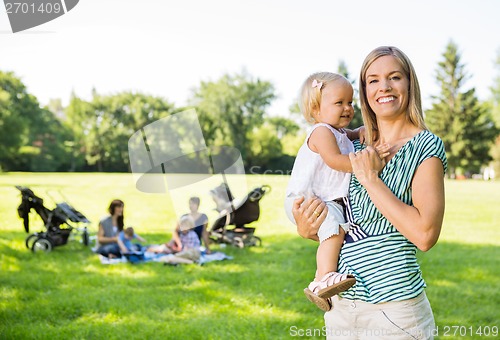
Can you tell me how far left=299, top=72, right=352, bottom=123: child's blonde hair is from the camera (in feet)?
5.44

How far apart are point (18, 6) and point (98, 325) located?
3.70m

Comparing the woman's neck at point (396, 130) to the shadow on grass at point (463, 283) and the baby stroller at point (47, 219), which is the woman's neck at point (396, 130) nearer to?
the shadow on grass at point (463, 283)

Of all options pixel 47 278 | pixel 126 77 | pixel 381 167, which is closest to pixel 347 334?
pixel 381 167

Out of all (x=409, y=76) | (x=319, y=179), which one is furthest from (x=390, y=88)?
(x=319, y=179)

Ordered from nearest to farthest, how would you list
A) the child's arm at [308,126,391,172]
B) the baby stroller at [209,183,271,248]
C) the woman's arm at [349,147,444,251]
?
the woman's arm at [349,147,444,251] < the child's arm at [308,126,391,172] < the baby stroller at [209,183,271,248]

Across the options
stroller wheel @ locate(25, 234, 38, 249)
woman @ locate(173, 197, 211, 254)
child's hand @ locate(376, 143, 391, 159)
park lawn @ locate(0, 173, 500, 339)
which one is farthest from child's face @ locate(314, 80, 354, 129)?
stroller wheel @ locate(25, 234, 38, 249)

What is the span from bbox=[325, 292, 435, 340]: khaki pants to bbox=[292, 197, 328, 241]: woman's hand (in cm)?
22

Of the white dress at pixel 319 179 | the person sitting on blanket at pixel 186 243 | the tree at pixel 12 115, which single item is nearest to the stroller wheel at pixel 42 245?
the person sitting on blanket at pixel 186 243

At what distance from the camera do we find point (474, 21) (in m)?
28.1

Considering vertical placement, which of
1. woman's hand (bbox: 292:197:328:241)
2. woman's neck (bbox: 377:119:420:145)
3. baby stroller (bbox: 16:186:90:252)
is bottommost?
baby stroller (bbox: 16:186:90:252)

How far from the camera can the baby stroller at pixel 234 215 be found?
7387 mm

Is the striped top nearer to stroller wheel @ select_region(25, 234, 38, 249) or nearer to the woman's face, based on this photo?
the woman's face

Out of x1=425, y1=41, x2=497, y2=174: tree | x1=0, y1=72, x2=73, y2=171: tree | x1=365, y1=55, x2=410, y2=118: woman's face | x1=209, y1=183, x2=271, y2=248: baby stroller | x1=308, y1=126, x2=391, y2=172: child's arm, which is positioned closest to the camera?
x1=365, y1=55, x2=410, y2=118: woman's face

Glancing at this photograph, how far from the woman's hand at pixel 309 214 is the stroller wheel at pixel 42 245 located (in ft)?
20.8
